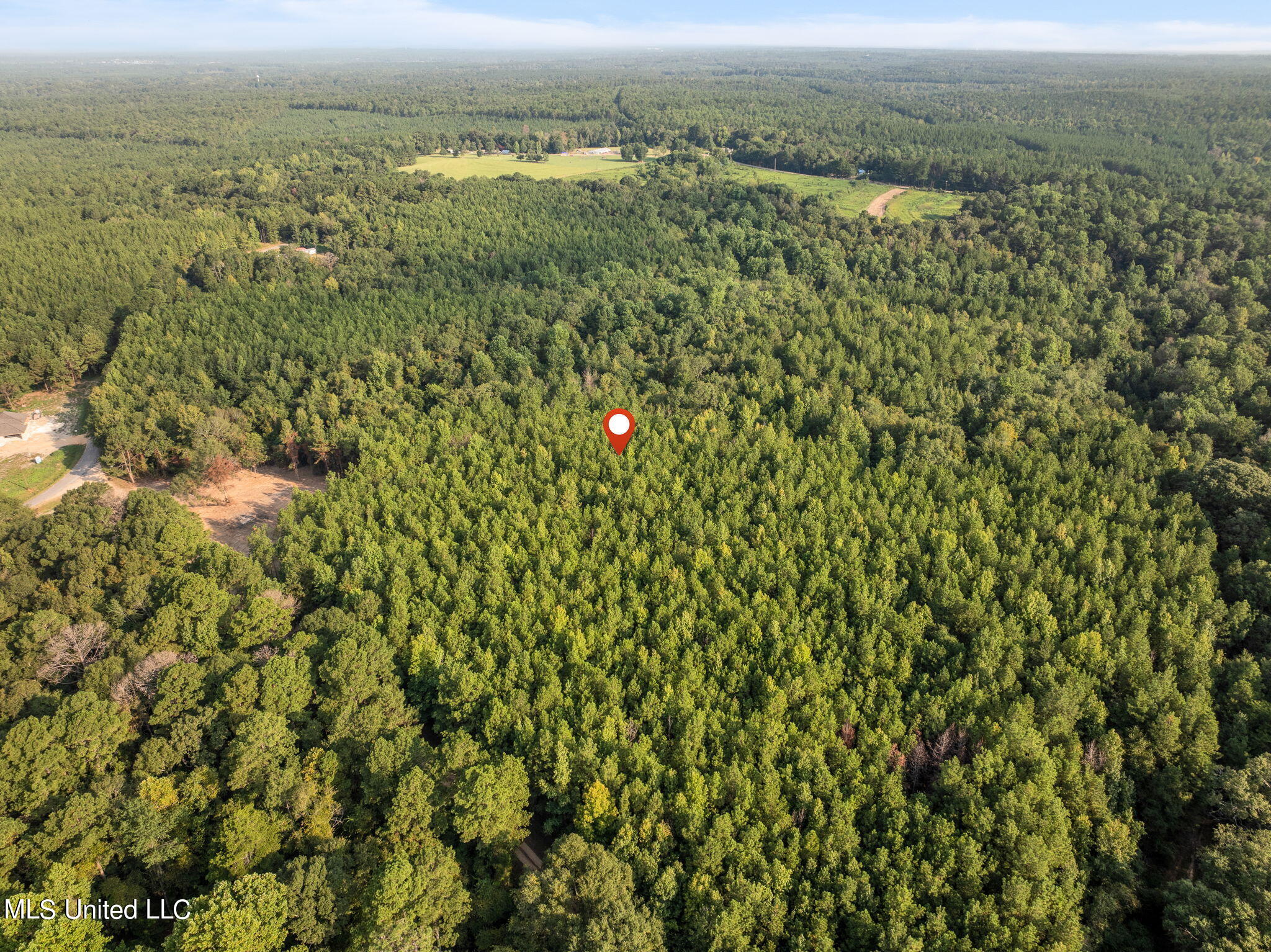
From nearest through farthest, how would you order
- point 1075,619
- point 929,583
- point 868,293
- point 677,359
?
point 1075,619
point 929,583
point 677,359
point 868,293

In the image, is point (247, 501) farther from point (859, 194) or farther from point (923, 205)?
point (859, 194)

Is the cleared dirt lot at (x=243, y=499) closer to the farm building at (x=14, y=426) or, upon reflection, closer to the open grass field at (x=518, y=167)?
the farm building at (x=14, y=426)

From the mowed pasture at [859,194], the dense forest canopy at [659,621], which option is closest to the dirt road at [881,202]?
the mowed pasture at [859,194]

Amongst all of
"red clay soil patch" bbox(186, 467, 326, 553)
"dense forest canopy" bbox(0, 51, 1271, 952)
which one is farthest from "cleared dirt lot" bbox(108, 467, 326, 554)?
"dense forest canopy" bbox(0, 51, 1271, 952)

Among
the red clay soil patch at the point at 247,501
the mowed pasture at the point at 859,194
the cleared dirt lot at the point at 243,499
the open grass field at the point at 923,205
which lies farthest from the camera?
the mowed pasture at the point at 859,194

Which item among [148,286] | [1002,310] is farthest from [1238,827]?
[148,286]

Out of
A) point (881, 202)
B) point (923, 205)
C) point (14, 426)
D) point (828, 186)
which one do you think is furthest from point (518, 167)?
point (14, 426)

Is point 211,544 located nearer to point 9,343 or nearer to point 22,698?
point 22,698
